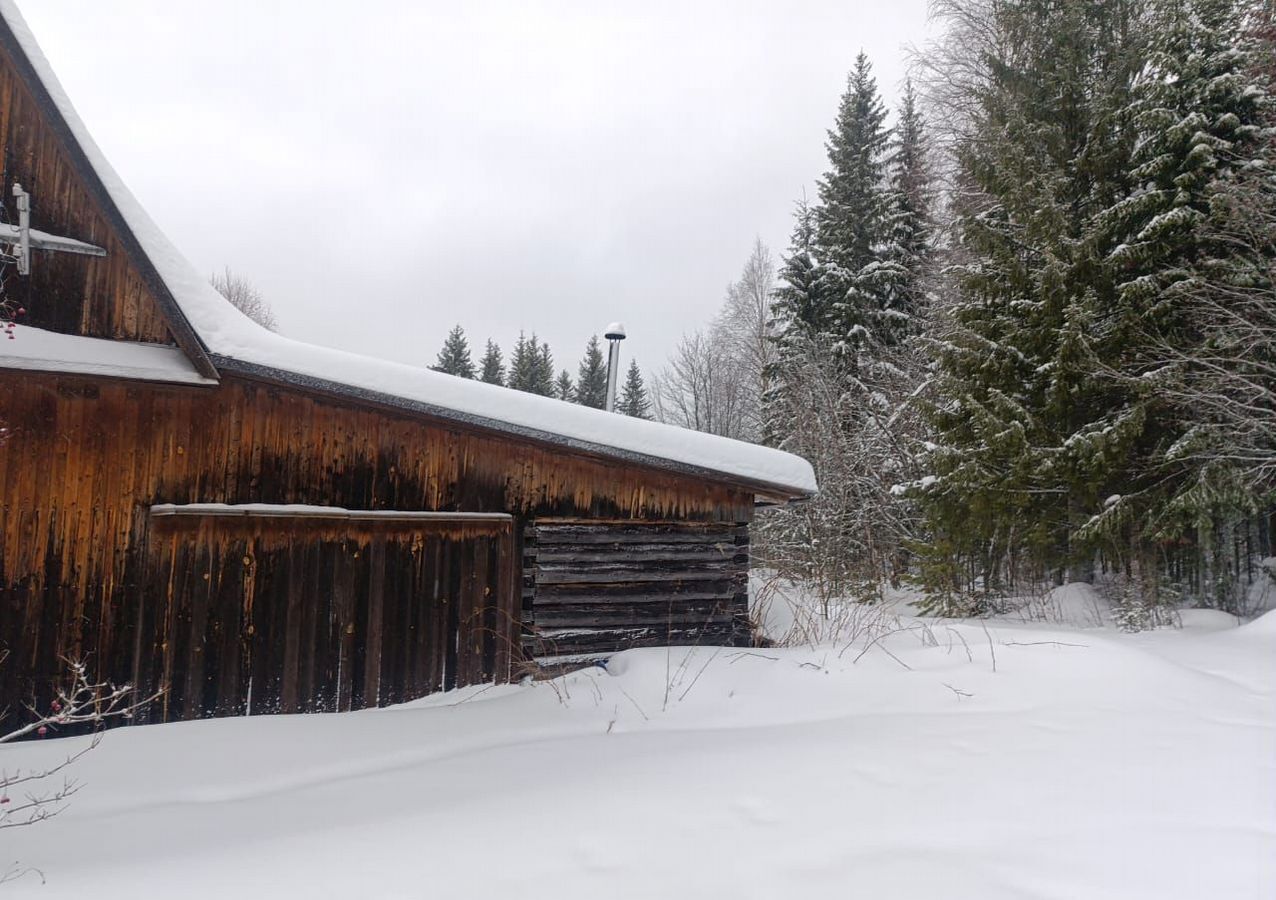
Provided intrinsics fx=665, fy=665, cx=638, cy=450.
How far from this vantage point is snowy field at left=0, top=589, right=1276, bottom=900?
2896 mm

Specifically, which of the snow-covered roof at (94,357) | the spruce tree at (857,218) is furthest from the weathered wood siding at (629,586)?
the spruce tree at (857,218)

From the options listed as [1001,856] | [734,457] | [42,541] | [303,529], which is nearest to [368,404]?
[303,529]

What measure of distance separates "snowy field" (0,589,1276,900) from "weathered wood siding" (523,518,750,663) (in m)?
0.62

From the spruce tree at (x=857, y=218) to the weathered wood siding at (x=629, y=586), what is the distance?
13.1 metres

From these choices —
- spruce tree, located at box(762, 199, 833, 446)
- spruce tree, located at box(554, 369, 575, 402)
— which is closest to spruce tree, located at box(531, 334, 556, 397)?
spruce tree, located at box(554, 369, 575, 402)

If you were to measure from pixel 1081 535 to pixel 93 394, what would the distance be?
11490 millimetres

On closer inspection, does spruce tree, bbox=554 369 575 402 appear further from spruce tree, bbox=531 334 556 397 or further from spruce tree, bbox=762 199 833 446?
spruce tree, bbox=762 199 833 446

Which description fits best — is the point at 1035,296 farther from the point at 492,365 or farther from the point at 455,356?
the point at 492,365

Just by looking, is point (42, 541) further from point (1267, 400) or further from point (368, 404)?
point (1267, 400)

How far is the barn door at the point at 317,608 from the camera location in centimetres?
553

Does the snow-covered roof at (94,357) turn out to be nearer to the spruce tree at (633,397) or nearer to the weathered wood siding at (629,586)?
the weathered wood siding at (629,586)

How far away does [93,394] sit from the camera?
212 inches

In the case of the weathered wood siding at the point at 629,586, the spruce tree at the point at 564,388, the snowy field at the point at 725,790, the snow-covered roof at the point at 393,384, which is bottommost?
the snowy field at the point at 725,790

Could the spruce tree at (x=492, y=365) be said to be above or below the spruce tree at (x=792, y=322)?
above
